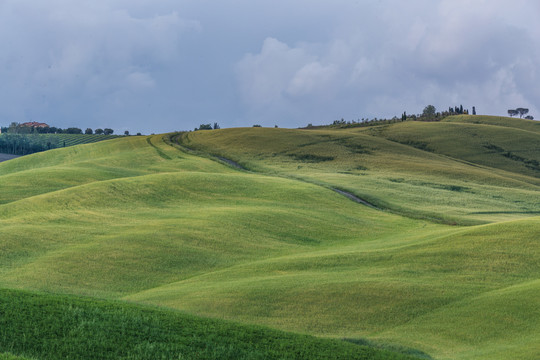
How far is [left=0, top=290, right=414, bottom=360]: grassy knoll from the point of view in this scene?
34.1 ft

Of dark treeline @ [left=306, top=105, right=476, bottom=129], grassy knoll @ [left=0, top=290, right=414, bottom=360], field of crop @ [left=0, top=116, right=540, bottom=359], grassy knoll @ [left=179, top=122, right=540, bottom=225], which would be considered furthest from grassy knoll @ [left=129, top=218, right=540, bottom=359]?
dark treeline @ [left=306, top=105, right=476, bottom=129]

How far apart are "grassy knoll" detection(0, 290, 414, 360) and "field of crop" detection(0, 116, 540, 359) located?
6 centimetres

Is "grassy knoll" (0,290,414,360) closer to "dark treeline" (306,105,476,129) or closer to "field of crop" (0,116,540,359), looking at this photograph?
"field of crop" (0,116,540,359)

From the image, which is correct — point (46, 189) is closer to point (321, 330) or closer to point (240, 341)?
point (321, 330)

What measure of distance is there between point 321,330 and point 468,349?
4109mm

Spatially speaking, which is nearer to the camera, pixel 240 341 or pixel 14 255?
pixel 240 341

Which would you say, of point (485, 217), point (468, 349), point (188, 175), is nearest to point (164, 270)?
point (468, 349)

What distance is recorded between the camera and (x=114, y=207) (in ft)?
126

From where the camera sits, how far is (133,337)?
430 inches

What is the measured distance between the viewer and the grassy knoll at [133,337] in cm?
1039

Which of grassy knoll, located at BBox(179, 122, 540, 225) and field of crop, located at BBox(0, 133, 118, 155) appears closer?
grassy knoll, located at BBox(179, 122, 540, 225)

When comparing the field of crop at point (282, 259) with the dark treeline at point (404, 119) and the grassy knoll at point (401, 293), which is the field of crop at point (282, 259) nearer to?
the grassy knoll at point (401, 293)

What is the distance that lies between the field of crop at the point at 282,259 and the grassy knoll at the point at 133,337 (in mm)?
61

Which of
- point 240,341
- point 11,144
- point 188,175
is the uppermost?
point 11,144
